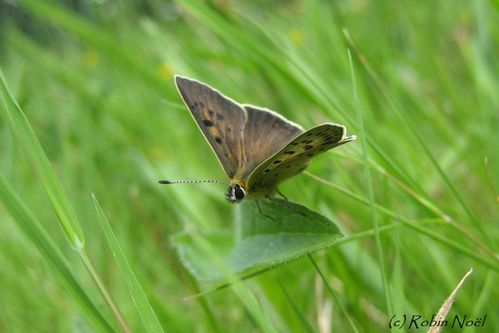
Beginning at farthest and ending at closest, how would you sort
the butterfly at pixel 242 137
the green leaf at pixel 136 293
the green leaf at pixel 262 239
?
the butterfly at pixel 242 137, the green leaf at pixel 262 239, the green leaf at pixel 136 293

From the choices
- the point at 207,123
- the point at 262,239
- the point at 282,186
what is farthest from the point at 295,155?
the point at 282,186

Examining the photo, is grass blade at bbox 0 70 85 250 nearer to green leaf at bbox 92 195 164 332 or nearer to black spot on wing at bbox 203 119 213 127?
green leaf at bbox 92 195 164 332

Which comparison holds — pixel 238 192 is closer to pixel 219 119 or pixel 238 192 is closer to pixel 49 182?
pixel 219 119

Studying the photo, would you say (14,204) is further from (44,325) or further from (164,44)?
(164,44)

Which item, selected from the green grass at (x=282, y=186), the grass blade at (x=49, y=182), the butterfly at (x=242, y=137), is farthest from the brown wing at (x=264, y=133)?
the grass blade at (x=49, y=182)

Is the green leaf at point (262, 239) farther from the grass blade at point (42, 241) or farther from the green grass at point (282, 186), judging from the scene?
the grass blade at point (42, 241)

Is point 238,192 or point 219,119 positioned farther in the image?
point 219,119
